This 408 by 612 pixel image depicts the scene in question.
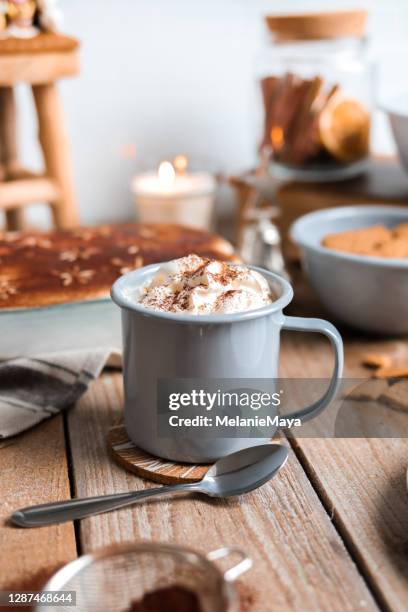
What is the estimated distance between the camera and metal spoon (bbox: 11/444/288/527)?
0.58 m

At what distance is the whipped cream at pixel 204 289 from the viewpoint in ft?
2.02

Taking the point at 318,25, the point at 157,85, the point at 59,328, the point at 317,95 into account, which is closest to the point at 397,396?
the point at 59,328

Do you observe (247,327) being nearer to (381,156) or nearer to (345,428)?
(345,428)

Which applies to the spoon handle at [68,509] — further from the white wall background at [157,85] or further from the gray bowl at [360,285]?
the white wall background at [157,85]

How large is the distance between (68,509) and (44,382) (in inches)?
8.1

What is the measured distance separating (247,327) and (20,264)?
1.22ft

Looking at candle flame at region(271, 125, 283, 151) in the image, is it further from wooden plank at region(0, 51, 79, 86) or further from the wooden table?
the wooden table

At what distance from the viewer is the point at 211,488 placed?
60cm

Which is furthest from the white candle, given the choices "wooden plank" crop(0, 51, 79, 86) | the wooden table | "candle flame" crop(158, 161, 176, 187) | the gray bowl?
the wooden table

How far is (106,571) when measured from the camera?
0.49m

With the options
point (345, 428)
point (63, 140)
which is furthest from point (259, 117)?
point (345, 428)

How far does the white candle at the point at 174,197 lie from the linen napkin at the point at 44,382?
616mm

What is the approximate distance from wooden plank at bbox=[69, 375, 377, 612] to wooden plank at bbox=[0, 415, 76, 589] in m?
0.02

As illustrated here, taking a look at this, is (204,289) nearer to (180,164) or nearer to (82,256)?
(82,256)
